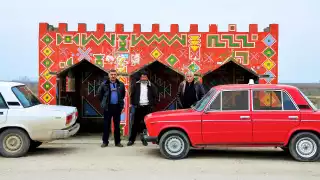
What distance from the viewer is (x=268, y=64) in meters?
12.9

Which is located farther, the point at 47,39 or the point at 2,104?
the point at 47,39

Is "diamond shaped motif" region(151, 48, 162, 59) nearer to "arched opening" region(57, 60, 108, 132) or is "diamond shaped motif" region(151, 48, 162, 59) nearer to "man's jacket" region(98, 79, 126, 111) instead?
"man's jacket" region(98, 79, 126, 111)

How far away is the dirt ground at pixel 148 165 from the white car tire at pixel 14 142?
226 millimetres

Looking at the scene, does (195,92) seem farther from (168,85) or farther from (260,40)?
(168,85)

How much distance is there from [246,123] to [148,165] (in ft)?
7.41

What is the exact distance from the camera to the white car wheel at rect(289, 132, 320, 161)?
9.20 metres

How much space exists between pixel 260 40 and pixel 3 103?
7391 mm

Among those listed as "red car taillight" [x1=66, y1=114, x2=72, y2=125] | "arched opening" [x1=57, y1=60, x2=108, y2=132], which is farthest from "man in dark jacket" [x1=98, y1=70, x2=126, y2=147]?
"arched opening" [x1=57, y1=60, x2=108, y2=132]

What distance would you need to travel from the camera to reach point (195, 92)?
11.2m

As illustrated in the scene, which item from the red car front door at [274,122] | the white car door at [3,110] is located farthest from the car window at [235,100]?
the white car door at [3,110]

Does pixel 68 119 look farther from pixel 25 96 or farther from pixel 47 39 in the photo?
pixel 47 39

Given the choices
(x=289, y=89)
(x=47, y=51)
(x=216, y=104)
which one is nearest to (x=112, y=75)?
(x=47, y=51)

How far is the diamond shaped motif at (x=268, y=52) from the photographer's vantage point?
42.3ft

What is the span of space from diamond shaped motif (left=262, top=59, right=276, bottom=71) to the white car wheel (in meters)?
4.01
